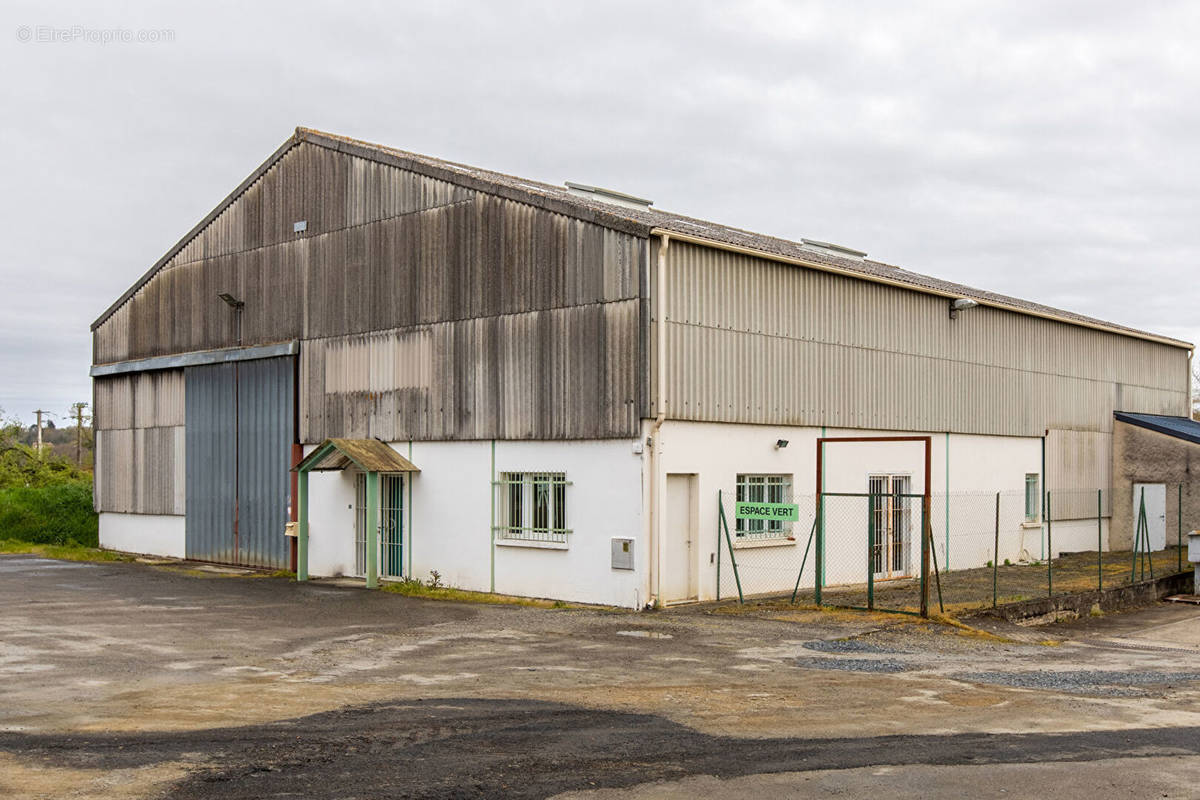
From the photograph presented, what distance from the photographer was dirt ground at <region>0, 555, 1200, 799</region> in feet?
26.9

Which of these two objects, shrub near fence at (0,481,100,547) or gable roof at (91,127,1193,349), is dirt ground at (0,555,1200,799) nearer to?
gable roof at (91,127,1193,349)

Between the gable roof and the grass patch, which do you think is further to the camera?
the grass patch

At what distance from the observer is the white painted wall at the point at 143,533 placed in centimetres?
2850

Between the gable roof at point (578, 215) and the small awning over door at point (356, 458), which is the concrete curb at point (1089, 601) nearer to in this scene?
the gable roof at point (578, 215)

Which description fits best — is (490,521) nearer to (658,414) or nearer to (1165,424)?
(658,414)

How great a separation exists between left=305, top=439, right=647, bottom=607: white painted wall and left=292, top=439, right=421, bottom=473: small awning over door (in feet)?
1.12

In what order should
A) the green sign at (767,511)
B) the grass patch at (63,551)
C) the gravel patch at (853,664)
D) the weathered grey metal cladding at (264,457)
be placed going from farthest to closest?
the grass patch at (63,551)
the weathered grey metal cladding at (264,457)
the green sign at (767,511)
the gravel patch at (853,664)

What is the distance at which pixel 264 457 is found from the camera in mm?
25797

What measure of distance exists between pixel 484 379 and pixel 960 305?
33.6 ft

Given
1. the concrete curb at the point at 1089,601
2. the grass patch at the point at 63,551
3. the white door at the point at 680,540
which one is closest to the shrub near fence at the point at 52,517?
the grass patch at the point at 63,551

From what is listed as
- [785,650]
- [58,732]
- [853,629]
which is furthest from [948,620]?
[58,732]

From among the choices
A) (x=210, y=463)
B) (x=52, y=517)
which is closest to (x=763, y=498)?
(x=210, y=463)

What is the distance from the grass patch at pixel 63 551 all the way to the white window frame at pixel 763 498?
16.2 metres

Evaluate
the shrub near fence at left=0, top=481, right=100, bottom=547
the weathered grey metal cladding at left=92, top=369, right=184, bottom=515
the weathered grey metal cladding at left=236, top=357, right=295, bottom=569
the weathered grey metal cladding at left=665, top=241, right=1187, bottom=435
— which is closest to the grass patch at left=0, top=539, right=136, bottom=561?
the shrub near fence at left=0, top=481, right=100, bottom=547
